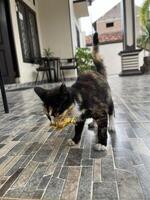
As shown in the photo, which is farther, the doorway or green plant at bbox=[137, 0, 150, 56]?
green plant at bbox=[137, 0, 150, 56]

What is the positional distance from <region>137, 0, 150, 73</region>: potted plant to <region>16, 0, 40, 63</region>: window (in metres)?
4.55

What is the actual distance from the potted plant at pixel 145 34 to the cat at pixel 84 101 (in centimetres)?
802

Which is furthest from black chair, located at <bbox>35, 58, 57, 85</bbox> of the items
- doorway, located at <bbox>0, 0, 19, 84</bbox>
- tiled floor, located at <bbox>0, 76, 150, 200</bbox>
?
tiled floor, located at <bbox>0, 76, 150, 200</bbox>

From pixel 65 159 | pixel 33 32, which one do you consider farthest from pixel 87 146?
pixel 33 32

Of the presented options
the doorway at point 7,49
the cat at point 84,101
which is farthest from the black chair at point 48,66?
the cat at point 84,101

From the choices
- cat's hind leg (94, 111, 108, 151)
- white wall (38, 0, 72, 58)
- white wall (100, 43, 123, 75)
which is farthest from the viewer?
white wall (100, 43, 123, 75)

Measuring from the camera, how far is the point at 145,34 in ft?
30.6

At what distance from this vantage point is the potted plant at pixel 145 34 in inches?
342

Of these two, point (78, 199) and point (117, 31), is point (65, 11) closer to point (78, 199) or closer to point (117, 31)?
point (78, 199)

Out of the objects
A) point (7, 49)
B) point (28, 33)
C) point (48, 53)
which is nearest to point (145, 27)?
point (48, 53)

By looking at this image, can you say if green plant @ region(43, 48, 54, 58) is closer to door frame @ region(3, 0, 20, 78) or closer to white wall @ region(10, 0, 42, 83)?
white wall @ region(10, 0, 42, 83)

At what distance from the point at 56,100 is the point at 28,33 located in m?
6.50

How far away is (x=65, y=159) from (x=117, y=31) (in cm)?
1700

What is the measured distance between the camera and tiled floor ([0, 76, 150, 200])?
39.2 inches
